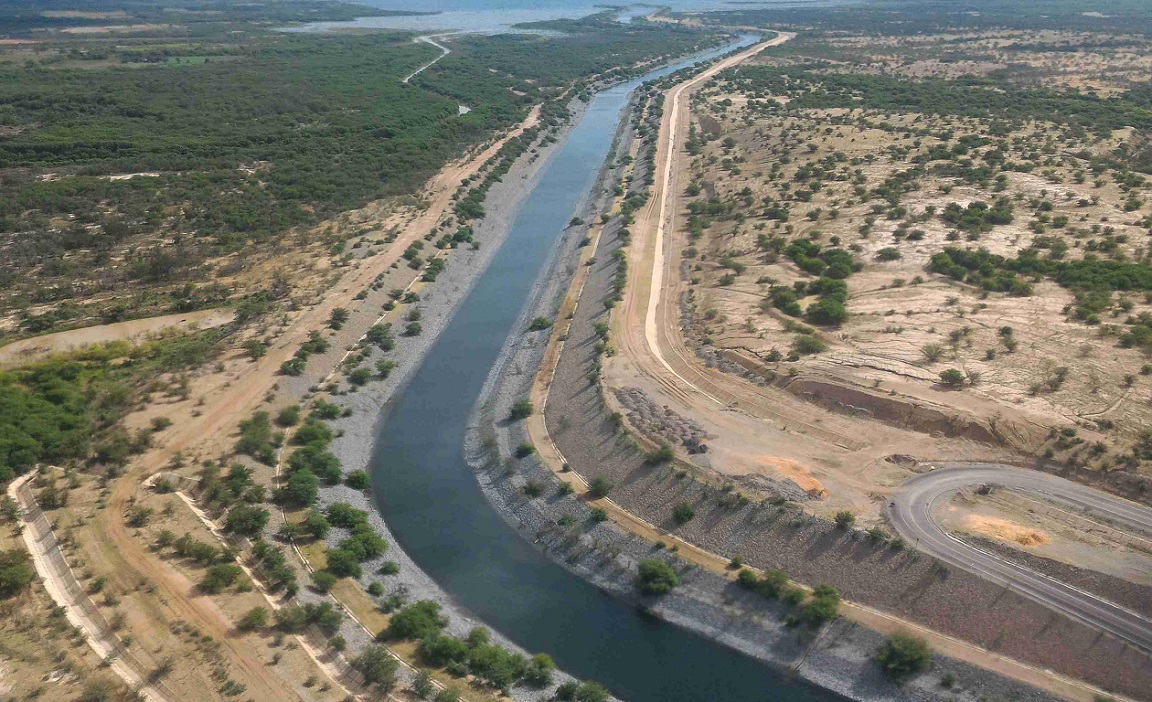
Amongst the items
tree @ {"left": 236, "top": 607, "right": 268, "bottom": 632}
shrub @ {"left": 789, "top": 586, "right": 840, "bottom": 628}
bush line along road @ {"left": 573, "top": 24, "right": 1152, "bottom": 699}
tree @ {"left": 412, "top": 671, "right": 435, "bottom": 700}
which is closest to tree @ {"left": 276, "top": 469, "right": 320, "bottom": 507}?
tree @ {"left": 236, "top": 607, "right": 268, "bottom": 632}

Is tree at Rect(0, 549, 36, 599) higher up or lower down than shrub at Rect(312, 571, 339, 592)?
higher up

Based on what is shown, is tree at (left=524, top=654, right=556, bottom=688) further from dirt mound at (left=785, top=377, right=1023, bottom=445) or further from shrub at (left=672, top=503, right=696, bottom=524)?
dirt mound at (left=785, top=377, right=1023, bottom=445)

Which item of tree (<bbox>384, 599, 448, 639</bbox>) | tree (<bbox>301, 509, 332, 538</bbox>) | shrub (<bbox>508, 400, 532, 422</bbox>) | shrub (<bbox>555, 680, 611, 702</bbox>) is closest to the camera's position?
shrub (<bbox>555, 680, 611, 702</bbox>)

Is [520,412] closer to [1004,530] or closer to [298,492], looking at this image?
[298,492]

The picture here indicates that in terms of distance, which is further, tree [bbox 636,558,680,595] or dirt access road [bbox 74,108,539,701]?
tree [bbox 636,558,680,595]

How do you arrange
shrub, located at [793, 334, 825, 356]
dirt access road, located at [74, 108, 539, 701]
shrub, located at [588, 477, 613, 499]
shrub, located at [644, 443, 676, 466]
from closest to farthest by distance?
dirt access road, located at [74, 108, 539, 701], shrub, located at [588, 477, 613, 499], shrub, located at [644, 443, 676, 466], shrub, located at [793, 334, 825, 356]

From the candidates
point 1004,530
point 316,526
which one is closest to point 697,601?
point 1004,530
